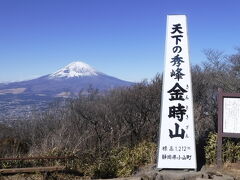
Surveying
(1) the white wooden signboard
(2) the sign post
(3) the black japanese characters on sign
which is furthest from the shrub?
(1) the white wooden signboard

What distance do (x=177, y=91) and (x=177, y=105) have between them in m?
0.31

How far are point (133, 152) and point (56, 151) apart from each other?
1.94m

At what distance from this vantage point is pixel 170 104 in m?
9.23

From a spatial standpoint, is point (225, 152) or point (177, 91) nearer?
point (177, 91)

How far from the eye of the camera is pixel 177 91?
924cm

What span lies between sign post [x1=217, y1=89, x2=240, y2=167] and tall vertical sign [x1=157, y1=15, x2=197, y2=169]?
90 centimetres

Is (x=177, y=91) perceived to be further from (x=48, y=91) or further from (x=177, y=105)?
(x=48, y=91)

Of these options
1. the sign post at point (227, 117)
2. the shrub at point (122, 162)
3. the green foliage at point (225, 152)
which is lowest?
the shrub at point (122, 162)

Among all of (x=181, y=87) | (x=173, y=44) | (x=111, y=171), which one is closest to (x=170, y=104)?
(x=181, y=87)

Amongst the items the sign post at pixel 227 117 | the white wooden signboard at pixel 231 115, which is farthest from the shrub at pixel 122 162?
the white wooden signboard at pixel 231 115

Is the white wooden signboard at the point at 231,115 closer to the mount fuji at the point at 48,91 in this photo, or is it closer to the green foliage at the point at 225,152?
the green foliage at the point at 225,152

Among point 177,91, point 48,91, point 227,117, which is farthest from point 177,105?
point 48,91

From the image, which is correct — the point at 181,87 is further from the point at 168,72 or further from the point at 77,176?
the point at 77,176

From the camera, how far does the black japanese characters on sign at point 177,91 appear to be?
9133 millimetres
